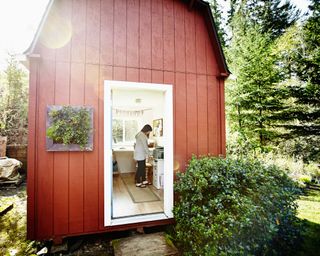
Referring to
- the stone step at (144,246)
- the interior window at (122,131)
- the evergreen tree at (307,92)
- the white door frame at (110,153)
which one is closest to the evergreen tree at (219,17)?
the evergreen tree at (307,92)

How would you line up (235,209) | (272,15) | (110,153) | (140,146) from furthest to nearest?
1. (272,15)
2. (140,146)
3. (110,153)
4. (235,209)

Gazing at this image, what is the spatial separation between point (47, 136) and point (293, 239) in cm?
393

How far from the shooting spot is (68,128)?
2.88 meters

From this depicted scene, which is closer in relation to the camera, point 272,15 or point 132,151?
point 132,151

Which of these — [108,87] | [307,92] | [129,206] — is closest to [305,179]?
[307,92]

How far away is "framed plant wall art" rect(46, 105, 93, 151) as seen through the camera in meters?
2.86

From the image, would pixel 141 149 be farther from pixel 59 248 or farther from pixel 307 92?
pixel 307 92

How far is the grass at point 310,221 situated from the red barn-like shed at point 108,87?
6.22 feet

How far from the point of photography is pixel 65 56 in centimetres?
304

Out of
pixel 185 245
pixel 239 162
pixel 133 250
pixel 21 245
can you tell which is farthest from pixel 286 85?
pixel 21 245

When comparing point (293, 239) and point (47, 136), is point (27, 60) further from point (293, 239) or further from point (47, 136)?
point (293, 239)

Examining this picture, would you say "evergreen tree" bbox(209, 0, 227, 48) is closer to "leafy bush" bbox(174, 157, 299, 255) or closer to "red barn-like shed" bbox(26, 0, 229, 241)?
"red barn-like shed" bbox(26, 0, 229, 241)

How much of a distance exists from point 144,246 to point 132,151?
5046 mm

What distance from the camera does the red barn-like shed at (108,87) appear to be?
289 centimetres
